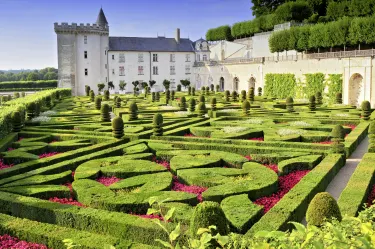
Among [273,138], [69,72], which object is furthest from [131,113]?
[69,72]

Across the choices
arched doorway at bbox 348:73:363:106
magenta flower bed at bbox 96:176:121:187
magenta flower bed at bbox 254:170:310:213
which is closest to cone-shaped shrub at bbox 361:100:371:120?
magenta flower bed at bbox 254:170:310:213

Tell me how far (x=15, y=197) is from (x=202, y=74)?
51.6 meters

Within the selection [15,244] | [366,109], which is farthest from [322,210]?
Answer: [366,109]

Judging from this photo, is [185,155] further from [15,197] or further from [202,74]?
[202,74]

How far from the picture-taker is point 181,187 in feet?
33.1

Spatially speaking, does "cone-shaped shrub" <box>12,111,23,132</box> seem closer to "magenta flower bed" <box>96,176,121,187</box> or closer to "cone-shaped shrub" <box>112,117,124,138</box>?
"cone-shaped shrub" <box>112,117,124,138</box>

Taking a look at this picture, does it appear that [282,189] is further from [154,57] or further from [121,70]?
[154,57]

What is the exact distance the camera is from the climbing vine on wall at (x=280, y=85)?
38750mm

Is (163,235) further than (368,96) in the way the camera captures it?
No

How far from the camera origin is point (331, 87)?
1323 inches

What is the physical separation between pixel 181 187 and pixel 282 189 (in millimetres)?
2541

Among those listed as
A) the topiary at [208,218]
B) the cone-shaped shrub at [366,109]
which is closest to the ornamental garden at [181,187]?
the topiary at [208,218]

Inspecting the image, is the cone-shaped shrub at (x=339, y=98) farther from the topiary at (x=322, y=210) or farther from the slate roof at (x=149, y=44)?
the slate roof at (x=149, y=44)

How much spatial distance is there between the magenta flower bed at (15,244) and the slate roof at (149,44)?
5092 cm
